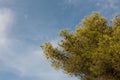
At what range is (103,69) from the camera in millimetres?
33281

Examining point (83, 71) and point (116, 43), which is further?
point (83, 71)

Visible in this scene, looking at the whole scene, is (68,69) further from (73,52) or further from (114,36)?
(114,36)

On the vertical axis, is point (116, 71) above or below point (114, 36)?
below

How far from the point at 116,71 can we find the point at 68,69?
449cm

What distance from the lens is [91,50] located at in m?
34.6

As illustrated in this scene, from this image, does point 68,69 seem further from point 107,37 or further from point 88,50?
point 107,37

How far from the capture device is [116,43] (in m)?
32.8

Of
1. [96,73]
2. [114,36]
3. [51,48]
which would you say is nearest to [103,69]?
[96,73]

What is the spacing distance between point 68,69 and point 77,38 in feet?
9.37

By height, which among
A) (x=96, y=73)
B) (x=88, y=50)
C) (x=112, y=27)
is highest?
(x=112, y=27)

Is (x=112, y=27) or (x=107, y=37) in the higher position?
(x=112, y=27)

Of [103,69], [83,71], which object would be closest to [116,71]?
[103,69]

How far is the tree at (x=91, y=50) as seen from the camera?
108ft

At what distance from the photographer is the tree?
3278 cm
